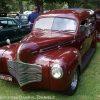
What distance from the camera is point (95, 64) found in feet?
20.8

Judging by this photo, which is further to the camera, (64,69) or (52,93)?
(52,93)

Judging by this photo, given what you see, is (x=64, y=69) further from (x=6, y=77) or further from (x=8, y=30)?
(x=8, y=30)

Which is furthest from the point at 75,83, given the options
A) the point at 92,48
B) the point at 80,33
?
the point at 92,48

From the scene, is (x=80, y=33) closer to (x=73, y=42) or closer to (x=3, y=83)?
(x=73, y=42)

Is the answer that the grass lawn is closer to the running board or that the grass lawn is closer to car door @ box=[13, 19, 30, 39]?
the running board

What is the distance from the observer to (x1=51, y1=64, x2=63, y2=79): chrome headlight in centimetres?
371

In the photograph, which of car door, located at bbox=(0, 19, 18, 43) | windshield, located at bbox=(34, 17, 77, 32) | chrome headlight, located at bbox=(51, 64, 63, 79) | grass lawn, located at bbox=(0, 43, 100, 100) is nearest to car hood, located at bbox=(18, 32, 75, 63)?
windshield, located at bbox=(34, 17, 77, 32)

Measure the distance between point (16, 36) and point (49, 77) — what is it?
5574 millimetres

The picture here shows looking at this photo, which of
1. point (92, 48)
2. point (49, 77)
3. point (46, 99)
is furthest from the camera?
point (92, 48)

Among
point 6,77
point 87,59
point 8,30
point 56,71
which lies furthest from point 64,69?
point 8,30

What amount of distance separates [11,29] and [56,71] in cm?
546

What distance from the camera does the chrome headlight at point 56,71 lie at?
3712 mm

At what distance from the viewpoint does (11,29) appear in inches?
341

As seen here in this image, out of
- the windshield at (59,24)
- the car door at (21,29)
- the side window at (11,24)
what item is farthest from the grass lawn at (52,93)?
the car door at (21,29)
